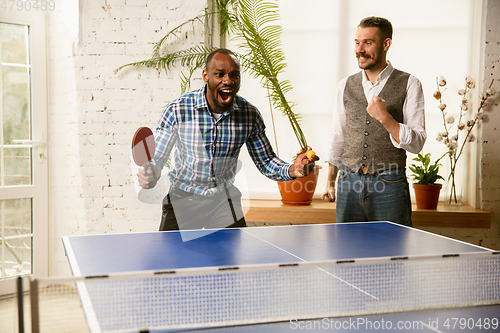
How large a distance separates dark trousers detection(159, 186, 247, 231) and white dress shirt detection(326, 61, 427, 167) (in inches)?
31.0

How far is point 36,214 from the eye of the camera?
397cm

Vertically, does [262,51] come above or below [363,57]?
above

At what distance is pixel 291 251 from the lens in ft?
6.09

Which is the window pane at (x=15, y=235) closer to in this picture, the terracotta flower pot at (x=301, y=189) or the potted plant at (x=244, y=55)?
the potted plant at (x=244, y=55)

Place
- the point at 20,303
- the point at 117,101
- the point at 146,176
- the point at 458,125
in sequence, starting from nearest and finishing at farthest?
the point at 20,303
the point at 146,176
the point at 458,125
the point at 117,101

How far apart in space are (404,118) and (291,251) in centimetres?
128

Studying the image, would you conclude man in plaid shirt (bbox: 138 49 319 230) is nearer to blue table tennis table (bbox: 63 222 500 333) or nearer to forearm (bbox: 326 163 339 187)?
blue table tennis table (bbox: 63 222 500 333)

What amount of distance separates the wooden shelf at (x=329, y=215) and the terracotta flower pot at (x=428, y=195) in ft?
0.21

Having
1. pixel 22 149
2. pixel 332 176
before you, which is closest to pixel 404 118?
pixel 332 176

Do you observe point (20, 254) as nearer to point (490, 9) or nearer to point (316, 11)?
point (316, 11)

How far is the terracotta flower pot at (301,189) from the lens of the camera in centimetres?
379

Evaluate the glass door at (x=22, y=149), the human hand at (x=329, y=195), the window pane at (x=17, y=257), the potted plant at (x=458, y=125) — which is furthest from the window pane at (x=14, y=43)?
the potted plant at (x=458, y=125)

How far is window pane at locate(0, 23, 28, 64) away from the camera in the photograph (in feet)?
12.2

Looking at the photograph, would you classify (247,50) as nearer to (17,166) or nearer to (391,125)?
(391,125)
